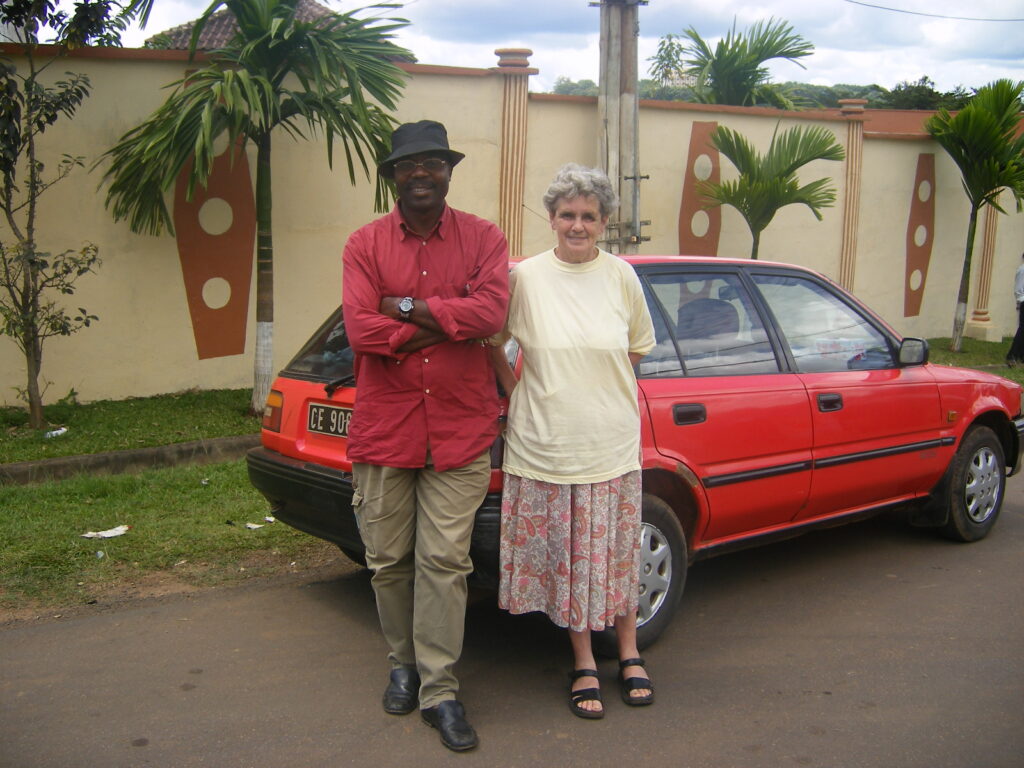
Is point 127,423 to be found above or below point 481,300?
below

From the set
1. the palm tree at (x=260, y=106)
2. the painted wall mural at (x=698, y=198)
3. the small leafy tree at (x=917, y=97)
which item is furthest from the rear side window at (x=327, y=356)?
the small leafy tree at (x=917, y=97)

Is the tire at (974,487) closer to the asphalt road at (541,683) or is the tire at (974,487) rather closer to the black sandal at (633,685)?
the asphalt road at (541,683)

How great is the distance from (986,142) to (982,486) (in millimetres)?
8845

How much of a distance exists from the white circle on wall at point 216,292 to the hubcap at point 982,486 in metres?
6.12

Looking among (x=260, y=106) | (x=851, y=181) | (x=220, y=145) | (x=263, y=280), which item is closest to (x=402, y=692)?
(x=260, y=106)

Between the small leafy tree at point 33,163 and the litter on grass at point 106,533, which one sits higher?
the small leafy tree at point 33,163

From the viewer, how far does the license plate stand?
3.86 m

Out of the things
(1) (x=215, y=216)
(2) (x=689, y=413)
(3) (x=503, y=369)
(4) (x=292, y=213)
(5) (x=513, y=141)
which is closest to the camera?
(3) (x=503, y=369)

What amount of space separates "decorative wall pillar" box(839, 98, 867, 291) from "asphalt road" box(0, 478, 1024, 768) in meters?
8.76

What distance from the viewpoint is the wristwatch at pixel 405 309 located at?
3.16 m

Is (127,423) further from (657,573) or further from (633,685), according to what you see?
(633,685)

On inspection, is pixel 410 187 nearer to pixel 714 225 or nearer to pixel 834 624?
pixel 834 624

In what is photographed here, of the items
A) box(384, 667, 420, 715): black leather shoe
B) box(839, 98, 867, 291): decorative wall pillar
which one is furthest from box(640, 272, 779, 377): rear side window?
box(839, 98, 867, 291): decorative wall pillar

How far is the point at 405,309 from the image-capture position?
3.16 m
